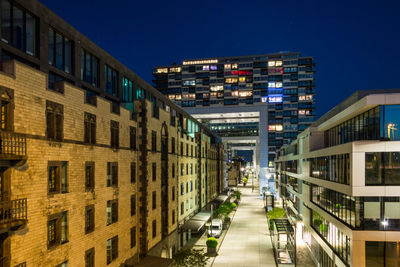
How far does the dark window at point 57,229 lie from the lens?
1582 cm

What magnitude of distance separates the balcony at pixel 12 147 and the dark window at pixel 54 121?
2014 mm

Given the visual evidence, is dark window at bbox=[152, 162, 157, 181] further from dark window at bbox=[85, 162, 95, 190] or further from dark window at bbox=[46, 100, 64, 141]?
dark window at bbox=[46, 100, 64, 141]

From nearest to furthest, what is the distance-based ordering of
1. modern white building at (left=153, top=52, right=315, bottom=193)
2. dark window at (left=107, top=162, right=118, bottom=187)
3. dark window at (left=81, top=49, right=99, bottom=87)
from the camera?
dark window at (left=107, top=162, right=118, bottom=187) < dark window at (left=81, top=49, right=99, bottom=87) < modern white building at (left=153, top=52, right=315, bottom=193)

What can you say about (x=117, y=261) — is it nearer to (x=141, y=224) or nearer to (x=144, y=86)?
(x=141, y=224)

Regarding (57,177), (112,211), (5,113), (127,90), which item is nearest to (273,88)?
(127,90)

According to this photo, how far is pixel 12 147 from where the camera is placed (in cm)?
1319

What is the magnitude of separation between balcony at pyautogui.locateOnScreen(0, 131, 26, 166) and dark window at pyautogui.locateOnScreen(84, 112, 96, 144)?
5.58 metres

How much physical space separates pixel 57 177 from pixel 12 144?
141 inches

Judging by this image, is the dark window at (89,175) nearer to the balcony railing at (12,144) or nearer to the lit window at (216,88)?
the balcony railing at (12,144)

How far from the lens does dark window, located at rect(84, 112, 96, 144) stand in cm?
1938

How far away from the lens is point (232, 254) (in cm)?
3981

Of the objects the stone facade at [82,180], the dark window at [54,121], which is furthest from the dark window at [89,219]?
the dark window at [54,121]

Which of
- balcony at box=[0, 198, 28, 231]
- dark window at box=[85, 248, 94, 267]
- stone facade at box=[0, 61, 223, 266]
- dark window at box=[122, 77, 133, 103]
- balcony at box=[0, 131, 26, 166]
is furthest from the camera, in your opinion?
dark window at box=[122, 77, 133, 103]

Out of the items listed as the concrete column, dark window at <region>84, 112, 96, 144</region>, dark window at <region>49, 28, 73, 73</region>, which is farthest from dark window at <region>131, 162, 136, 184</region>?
the concrete column
